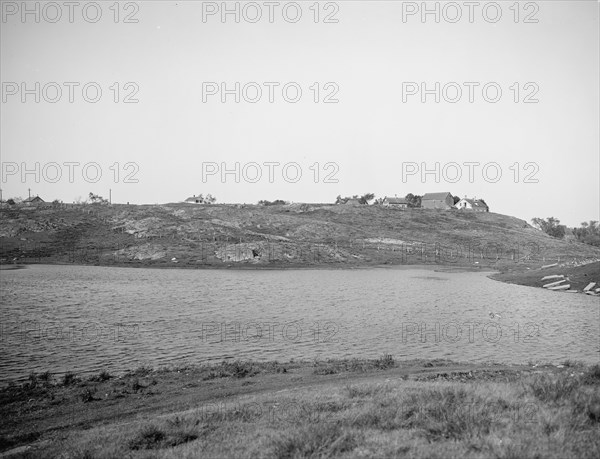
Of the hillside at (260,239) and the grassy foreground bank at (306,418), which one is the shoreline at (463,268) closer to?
the hillside at (260,239)

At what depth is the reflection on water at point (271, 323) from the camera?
33.1 meters

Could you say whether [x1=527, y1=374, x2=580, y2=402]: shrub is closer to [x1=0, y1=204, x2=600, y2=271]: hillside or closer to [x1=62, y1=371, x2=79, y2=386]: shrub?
[x1=62, y1=371, x2=79, y2=386]: shrub

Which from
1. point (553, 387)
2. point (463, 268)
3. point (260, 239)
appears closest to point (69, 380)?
point (553, 387)

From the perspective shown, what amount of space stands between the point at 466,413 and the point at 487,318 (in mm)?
40025

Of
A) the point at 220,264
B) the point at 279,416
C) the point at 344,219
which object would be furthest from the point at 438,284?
the point at 344,219

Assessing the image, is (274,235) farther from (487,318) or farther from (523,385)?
(523,385)

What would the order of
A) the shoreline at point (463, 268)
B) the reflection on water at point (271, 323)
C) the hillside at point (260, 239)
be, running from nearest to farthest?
the reflection on water at point (271, 323), the shoreline at point (463, 268), the hillside at point (260, 239)

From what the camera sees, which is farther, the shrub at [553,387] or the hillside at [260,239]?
the hillside at [260,239]

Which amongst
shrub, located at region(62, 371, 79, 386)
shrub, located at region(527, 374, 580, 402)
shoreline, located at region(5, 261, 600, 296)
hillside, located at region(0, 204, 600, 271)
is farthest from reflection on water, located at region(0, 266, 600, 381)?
hillside, located at region(0, 204, 600, 271)

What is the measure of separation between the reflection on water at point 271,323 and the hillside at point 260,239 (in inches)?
1602

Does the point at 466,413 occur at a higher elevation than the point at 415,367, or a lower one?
higher

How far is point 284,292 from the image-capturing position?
67562 mm

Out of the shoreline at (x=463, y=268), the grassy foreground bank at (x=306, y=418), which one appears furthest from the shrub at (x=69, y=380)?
the shoreline at (x=463, y=268)

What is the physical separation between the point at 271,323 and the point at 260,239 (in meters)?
94.4
